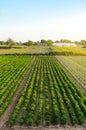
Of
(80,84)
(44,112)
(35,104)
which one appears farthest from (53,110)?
(80,84)

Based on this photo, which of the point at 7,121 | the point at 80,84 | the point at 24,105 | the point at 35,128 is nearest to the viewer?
the point at 35,128

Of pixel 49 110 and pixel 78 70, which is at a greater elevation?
pixel 49 110

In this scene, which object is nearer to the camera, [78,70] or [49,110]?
[49,110]

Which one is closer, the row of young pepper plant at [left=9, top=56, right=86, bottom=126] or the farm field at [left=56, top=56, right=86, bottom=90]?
the row of young pepper plant at [left=9, top=56, right=86, bottom=126]

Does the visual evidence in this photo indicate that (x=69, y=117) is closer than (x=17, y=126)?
No

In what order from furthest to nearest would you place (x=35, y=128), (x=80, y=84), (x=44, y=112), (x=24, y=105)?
(x=80, y=84), (x=24, y=105), (x=44, y=112), (x=35, y=128)

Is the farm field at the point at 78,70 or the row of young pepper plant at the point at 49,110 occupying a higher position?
the row of young pepper plant at the point at 49,110

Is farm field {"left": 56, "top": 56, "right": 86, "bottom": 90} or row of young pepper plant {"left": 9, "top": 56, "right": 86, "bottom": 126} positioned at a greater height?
row of young pepper plant {"left": 9, "top": 56, "right": 86, "bottom": 126}

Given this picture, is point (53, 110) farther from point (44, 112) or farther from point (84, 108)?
point (84, 108)

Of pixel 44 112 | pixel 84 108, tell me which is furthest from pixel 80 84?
pixel 44 112

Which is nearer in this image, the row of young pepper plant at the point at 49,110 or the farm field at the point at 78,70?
the row of young pepper plant at the point at 49,110
